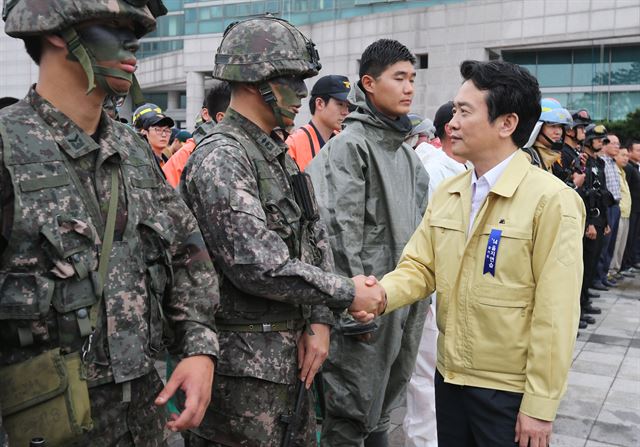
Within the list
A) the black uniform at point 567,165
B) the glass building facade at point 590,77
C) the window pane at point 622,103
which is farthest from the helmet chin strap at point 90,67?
the window pane at point 622,103

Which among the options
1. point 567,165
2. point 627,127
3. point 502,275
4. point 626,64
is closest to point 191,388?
point 502,275

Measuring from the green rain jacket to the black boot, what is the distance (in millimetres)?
976

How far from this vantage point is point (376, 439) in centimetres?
382

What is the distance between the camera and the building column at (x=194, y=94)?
124 feet

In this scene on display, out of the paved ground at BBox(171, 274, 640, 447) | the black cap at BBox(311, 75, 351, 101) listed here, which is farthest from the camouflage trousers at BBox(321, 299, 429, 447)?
the black cap at BBox(311, 75, 351, 101)

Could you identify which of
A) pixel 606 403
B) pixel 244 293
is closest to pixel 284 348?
pixel 244 293

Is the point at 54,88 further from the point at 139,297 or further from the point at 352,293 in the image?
the point at 352,293

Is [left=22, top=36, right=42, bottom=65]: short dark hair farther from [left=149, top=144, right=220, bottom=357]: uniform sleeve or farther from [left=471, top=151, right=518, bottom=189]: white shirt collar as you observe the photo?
[left=471, top=151, right=518, bottom=189]: white shirt collar

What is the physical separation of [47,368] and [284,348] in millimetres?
1073

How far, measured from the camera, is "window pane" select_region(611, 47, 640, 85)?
96.3ft

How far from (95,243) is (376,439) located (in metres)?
2.54

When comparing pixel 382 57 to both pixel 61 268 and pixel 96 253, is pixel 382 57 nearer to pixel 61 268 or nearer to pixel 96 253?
pixel 96 253

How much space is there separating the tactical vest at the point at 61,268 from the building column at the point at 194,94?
36727 mm

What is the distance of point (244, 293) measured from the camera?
2559 mm
